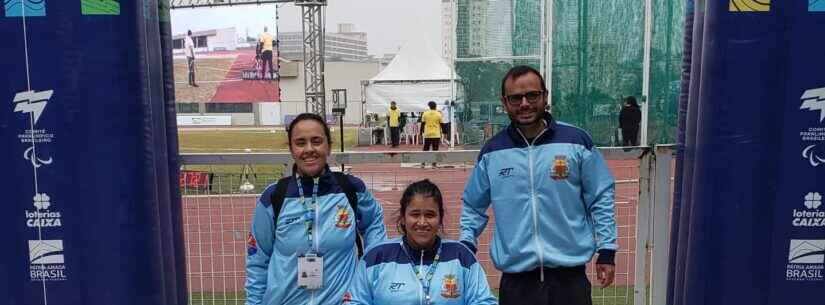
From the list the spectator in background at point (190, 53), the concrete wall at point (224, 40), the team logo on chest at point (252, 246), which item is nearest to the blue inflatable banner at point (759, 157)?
the team logo on chest at point (252, 246)

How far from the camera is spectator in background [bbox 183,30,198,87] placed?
1049 inches

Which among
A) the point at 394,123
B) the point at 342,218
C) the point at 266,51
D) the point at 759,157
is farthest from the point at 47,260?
the point at 266,51

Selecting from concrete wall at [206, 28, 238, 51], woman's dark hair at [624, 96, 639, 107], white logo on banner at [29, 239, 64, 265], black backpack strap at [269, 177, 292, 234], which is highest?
concrete wall at [206, 28, 238, 51]

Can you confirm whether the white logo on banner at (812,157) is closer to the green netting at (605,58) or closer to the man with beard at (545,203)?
the man with beard at (545,203)

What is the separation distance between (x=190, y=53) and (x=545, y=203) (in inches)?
1061

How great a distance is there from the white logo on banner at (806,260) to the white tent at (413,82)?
861 inches

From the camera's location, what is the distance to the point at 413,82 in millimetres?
26016

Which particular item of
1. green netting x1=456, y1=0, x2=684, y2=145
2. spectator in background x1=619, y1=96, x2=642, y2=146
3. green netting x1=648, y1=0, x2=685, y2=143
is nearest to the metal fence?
spectator in background x1=619, y1=96, x2=642, y2=146

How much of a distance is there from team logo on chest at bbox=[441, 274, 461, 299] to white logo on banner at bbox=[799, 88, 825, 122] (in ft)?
6.08

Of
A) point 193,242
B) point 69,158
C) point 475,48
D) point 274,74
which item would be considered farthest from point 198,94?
point 69,158

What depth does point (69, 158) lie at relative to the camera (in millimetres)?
3230

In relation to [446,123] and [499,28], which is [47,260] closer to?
[499,28]

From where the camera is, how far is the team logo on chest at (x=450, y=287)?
2.54 meters

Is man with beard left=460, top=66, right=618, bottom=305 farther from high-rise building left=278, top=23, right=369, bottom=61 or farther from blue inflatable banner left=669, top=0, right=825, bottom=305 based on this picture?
high-rise building left=278, top=23, right=369, bottom=61
